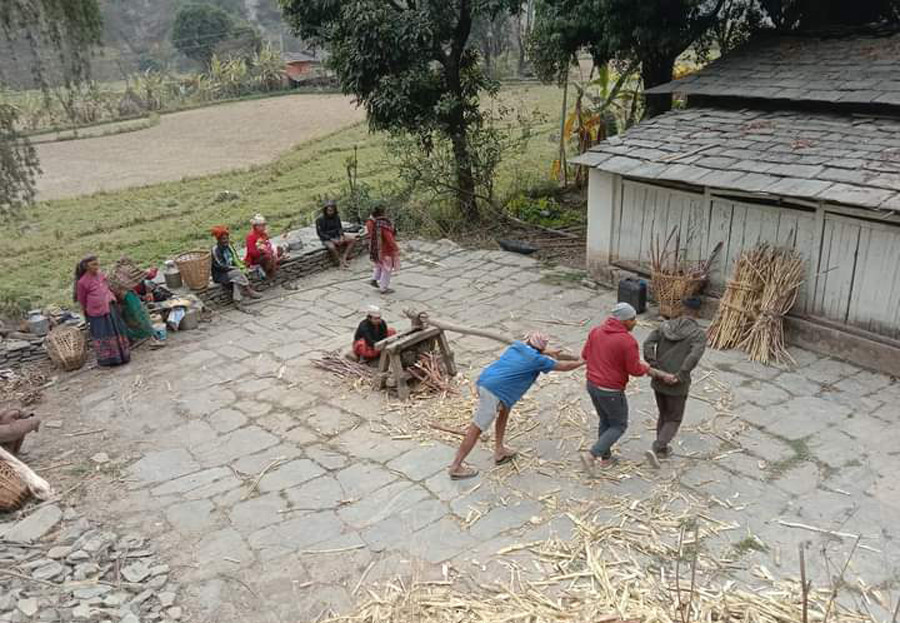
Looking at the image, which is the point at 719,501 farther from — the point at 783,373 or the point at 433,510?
the point at 783,373

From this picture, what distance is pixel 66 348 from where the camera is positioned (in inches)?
375

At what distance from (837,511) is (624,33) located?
29.3 feet

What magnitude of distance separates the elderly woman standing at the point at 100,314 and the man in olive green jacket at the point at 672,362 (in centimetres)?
678

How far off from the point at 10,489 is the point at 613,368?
17.5 ft

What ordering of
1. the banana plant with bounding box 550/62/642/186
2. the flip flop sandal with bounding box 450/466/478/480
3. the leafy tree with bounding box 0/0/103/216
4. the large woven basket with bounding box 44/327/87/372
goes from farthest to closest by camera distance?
1. the banana plant with bounding box 550/62/642/186
2. the leafy tree with bounding box 0/0/103/216
3. the large woven basket with bounding box 44/327/87/372
4. the flip flop sandal with bounding box 450/466/478/480

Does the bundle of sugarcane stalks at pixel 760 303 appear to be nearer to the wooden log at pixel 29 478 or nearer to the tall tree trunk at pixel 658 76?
the tall tree trunk at pixel 658 76

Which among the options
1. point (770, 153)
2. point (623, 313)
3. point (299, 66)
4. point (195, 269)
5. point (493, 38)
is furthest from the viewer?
point (299, 66)

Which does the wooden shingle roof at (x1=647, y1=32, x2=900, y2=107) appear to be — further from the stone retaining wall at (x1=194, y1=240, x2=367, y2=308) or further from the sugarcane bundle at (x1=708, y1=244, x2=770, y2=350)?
the stone retaining wall at (x1=194, y1=240, x2=367, y2=308)

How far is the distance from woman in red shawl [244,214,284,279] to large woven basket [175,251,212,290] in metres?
0.68

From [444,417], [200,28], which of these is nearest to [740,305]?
[444,417]

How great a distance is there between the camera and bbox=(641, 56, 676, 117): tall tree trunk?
45.1ft

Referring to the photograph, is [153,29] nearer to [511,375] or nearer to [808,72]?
[808,72]

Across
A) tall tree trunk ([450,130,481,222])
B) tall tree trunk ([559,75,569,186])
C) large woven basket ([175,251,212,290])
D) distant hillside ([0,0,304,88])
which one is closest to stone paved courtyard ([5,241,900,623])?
large woven basket ([175,251,212,290])

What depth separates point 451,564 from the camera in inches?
219
